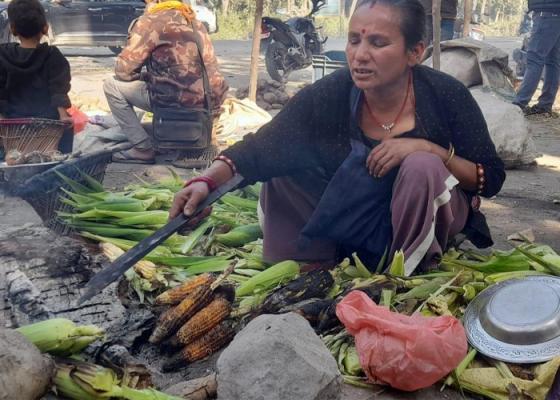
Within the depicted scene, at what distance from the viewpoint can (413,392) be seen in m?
2.34

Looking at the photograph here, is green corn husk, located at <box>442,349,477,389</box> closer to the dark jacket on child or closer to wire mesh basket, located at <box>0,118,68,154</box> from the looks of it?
wire mesh basket, located at <box>0,118,68,154</box>

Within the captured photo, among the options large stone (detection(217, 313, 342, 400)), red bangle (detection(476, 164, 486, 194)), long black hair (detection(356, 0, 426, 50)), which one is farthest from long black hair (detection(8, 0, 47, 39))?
large stone (detection(217, 313, 342, 400))

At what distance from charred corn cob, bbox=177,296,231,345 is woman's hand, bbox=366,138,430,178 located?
34.3 inches

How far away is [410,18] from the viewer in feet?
9.45

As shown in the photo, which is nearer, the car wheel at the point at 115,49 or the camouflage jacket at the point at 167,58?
the camouflage jacket at the point at 167,58

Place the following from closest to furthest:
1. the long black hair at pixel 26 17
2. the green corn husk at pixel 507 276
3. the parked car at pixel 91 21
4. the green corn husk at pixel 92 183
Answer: the green corn husk at pixel 507 276 < the green corn husk at pixel 92 183 < the long black hair at pixel 26 17 < the parked car at pixel 91 21

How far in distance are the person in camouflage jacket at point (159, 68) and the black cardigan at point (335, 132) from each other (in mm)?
2995

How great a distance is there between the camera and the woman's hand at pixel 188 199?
9.09 feet

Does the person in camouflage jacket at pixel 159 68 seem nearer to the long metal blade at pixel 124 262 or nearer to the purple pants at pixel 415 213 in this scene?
the purple pants at pixel 415 213

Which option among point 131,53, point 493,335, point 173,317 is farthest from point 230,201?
point 131,53

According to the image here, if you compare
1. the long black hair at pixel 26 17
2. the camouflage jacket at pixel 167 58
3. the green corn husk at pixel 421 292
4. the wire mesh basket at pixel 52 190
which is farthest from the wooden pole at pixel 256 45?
the green corn husk at pixel 421 292

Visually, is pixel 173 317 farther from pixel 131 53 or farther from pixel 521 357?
pixel 131 53

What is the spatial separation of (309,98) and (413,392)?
1463mm

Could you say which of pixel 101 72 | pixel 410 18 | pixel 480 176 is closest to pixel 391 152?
pixel 480 176
